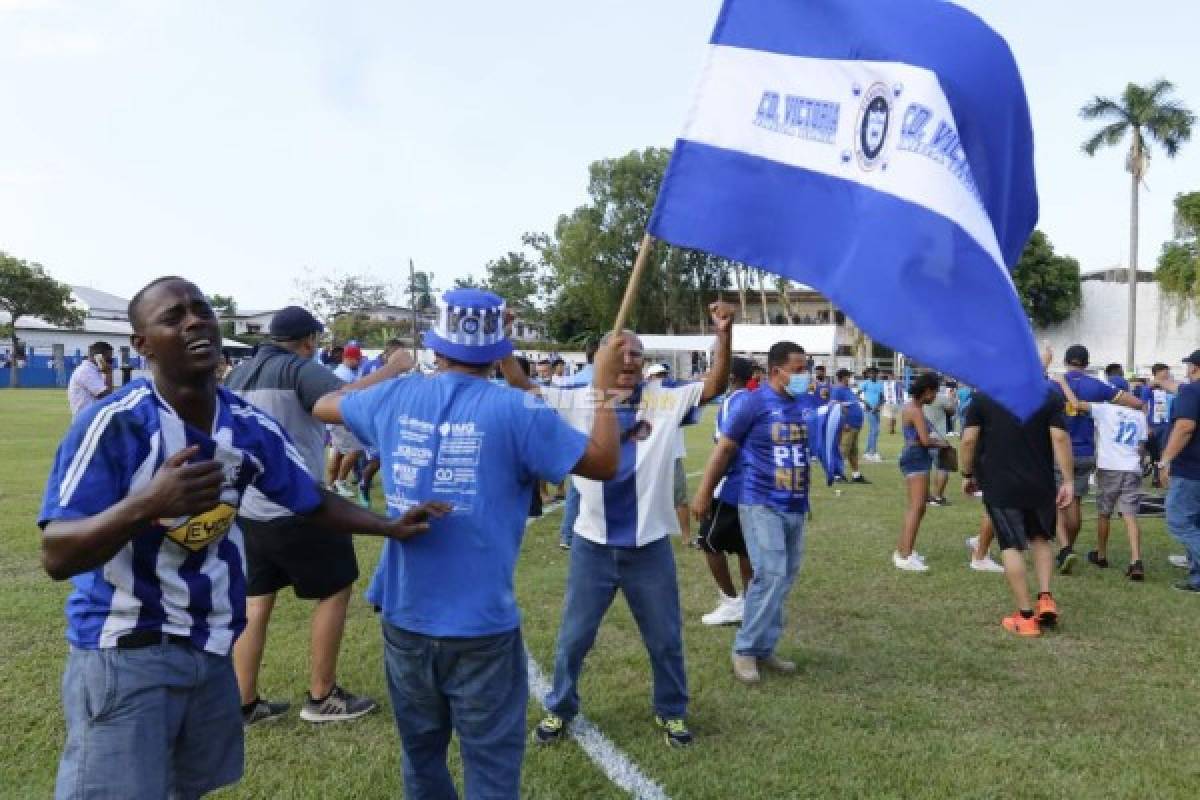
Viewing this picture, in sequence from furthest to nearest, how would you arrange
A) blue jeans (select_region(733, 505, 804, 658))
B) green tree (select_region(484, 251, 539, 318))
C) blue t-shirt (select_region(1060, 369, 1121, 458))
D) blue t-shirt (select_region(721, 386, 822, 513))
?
green tree (select_region(484, 251, 539, 318)), blue t-shirt (select_region(1060, 369, 1121, 458)), blue t-shirt (select_region(721, 386, 822, 513)), blue jeans (select_region(733, 505, 804, 658))

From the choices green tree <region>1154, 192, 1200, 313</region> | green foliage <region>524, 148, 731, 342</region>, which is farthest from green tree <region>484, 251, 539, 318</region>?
green tree <region>1154, 192, 1200, 313</region>

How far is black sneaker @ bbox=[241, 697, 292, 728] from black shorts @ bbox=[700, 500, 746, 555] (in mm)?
3079

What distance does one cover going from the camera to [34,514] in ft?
32.8

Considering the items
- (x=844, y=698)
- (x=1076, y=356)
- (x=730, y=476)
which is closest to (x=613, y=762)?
(x=844, y=698)

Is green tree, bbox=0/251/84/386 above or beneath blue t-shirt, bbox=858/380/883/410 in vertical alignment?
above

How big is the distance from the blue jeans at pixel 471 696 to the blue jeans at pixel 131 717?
0.61m

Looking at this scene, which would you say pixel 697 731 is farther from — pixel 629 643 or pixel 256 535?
pixel 256 535

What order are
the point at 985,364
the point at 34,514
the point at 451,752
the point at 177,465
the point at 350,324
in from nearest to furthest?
the point at 177,465, the point at 985,364, the point at 451,752, the point at 34,514, the point at 350,324

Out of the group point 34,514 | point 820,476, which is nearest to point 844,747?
point 34,514

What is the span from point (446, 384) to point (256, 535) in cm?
204

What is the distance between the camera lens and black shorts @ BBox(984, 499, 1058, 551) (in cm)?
650

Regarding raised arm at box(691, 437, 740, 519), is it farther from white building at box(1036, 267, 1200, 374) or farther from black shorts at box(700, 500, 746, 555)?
Answer: white building at box(1036, 267, 1200, 374)

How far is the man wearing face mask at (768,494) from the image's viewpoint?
5.20m

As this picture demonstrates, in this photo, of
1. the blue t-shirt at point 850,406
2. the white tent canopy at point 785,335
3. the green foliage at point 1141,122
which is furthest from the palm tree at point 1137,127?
the blue t-shirt at point 850,406
